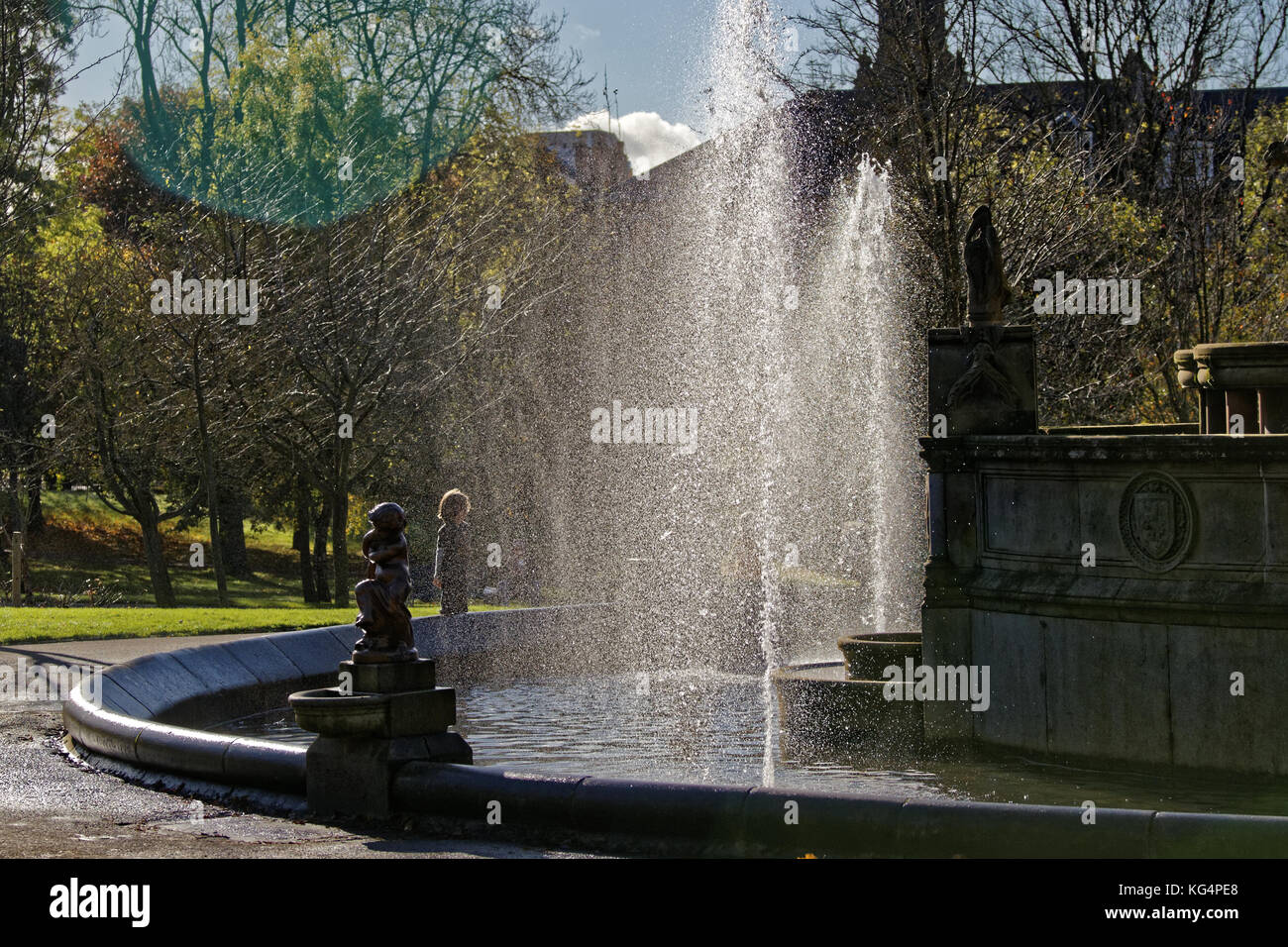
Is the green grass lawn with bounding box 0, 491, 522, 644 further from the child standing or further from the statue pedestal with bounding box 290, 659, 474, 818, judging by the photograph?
the statue pedestal with bounding box 290, 659, 474, 818

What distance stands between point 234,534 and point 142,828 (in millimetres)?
30720

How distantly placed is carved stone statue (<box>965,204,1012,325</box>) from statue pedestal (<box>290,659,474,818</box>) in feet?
15.7

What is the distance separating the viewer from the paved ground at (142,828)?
670 cm

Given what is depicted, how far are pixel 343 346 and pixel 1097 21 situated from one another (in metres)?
16.1

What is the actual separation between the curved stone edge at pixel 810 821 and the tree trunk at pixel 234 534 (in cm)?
2795

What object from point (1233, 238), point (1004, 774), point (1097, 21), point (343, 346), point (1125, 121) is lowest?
point (1004, 774)

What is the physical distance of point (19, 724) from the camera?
423 inches

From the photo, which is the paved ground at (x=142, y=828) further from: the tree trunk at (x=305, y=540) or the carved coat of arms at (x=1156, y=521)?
the tree trunk at (x=305, y=540)

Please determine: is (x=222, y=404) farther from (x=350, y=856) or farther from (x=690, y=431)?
(x=350, y=856)

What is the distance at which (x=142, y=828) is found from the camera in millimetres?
7348
